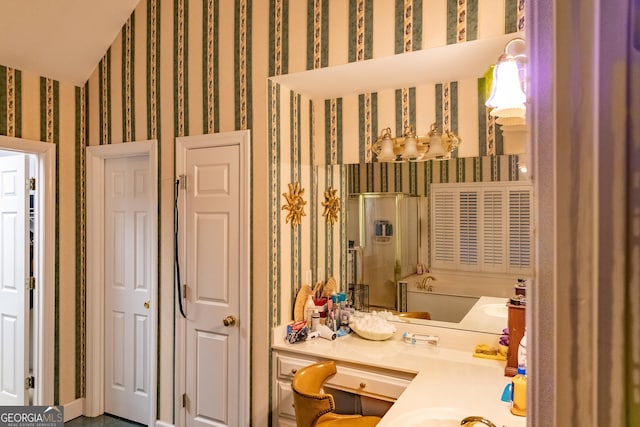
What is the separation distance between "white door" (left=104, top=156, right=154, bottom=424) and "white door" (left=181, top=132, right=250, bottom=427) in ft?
1.85

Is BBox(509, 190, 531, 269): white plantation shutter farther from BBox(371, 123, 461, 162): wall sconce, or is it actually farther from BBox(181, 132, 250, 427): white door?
BBox(181, 132, 250, 427): white door

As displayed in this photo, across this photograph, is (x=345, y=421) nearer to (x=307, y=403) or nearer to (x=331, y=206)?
(x=307, y=403)

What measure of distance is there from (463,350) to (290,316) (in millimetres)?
1074

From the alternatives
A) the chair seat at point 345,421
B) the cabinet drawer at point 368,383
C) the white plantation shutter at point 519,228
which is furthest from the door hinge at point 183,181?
the white plantation shutter at point 519,228

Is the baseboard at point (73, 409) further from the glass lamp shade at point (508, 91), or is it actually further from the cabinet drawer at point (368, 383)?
the glass lamp shade at point (508, 91)

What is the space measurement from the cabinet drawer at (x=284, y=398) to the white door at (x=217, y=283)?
22 centimetres

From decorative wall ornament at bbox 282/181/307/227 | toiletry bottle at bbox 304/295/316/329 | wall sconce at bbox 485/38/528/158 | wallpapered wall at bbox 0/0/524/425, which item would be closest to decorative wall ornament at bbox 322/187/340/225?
wallpapered wall at bbox 0/0/524/425

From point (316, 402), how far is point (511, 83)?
5.11ft

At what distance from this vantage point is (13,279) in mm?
3193

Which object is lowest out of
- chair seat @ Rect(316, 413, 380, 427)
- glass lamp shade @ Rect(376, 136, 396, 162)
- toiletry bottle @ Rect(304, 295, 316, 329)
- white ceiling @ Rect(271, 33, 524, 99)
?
chair seat @ Rect(316, 413, 380, 427)

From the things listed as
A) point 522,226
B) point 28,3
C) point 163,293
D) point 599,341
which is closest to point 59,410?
point 163,293

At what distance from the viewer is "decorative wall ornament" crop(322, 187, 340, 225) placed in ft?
9.97

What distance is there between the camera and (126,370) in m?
3.32

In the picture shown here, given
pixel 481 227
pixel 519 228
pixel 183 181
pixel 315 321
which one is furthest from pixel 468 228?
pixel 183 181
